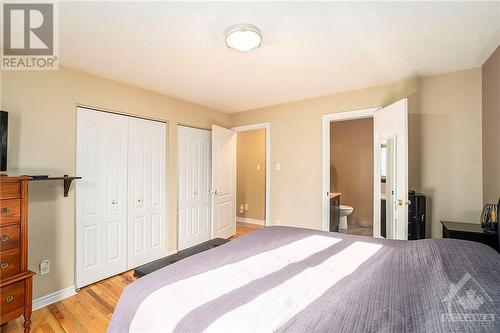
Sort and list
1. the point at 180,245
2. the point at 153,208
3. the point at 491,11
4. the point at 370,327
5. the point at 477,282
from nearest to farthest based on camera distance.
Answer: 1. the point at 370,327
2. the point at 477,282
3. the point at 491,11
4. the point at 153,208
5. the point at 180,245

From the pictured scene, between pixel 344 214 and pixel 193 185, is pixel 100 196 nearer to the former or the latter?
pixel 193 185

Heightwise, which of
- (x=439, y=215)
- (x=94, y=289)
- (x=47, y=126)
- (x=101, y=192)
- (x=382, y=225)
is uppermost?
(x=47, y=126)

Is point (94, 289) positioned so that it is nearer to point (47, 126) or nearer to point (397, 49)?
point (47, 126)

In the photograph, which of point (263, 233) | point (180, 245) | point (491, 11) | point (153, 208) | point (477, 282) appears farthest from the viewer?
point (180, 245)

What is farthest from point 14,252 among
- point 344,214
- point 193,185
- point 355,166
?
point 355,166

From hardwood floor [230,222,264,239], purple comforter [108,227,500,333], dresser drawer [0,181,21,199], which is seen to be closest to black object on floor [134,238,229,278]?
purple comforter [108,227,500,333]

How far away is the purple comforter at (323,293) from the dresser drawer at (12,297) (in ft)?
4.25

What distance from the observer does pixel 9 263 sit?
1708mm

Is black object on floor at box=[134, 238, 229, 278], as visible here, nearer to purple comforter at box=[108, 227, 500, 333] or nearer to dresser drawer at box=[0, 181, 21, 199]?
purple comforter at box=[108, 227, 500, 333]

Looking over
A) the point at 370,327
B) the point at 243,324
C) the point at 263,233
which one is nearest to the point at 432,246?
the point at 370,327

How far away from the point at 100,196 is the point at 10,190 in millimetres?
997

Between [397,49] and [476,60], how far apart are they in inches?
36.9

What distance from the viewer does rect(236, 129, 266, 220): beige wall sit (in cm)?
530

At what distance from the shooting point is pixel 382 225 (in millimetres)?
2842
